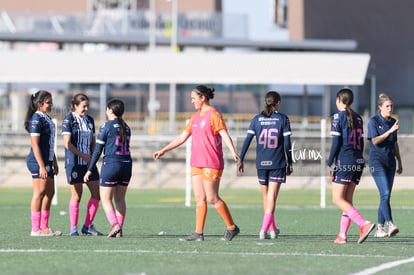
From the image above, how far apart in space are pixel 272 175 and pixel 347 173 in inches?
56.5

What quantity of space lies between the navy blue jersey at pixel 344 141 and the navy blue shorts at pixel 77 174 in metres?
3.44

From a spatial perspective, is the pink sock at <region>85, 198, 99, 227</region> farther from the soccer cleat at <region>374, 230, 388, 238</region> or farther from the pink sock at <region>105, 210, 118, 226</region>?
the soccer cleat at <region>374, 230, 388, 238</region>

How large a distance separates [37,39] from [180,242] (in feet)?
159

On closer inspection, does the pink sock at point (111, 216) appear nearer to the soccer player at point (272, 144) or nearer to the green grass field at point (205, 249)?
the green grass field at point (205, 249)

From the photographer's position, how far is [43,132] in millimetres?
17516

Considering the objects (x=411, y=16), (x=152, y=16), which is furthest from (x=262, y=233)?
(x=411, y=16)

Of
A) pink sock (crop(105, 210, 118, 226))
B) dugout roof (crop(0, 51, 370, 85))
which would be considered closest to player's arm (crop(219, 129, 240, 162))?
pink sock (crop(105, 210, 118, 226))

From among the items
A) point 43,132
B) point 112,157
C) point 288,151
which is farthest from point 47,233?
point 288,151

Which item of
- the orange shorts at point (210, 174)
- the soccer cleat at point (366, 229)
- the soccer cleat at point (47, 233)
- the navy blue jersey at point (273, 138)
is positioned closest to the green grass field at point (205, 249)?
the soccer cleat at point (366, 229)

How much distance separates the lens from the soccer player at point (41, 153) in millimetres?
17406

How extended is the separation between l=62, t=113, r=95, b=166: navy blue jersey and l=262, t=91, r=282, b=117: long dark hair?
2.45 m

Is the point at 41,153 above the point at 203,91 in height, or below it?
below

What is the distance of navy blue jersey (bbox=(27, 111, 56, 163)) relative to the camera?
1742 centimetres

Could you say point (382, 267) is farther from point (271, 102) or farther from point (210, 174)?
point (271, 102)
